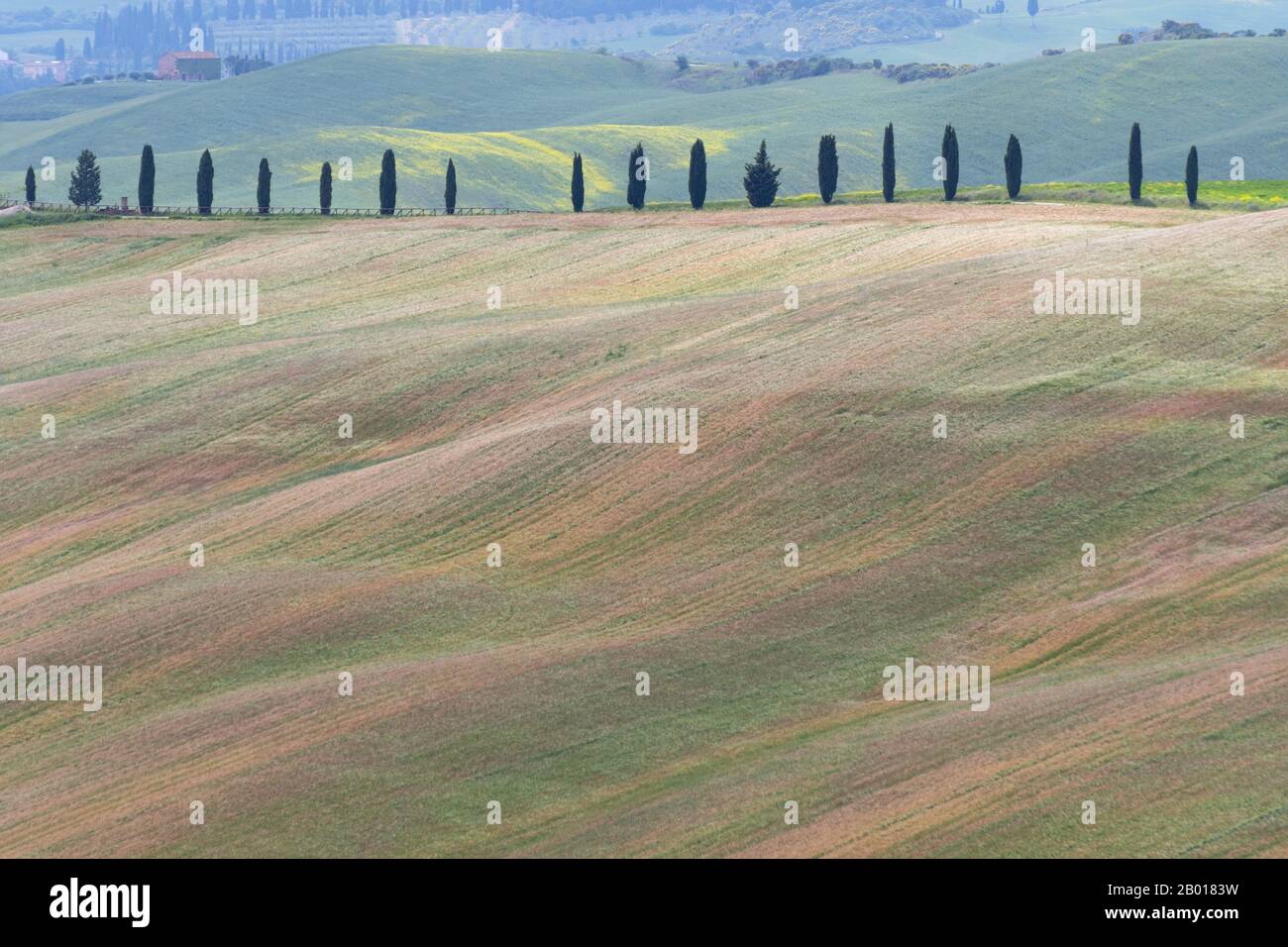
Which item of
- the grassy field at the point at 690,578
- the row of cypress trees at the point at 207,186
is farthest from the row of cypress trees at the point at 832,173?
the grassy field at the point at 690,578

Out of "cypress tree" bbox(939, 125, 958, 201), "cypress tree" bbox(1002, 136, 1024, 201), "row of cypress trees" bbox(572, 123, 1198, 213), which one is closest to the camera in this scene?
"cypress tree" bbox(1002, 136, 1024, 201)

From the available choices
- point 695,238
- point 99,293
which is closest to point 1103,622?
point 695,238

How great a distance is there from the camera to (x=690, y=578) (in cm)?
4747

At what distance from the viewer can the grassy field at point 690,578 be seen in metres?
36.8

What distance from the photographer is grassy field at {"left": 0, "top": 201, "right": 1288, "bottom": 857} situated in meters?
36.8

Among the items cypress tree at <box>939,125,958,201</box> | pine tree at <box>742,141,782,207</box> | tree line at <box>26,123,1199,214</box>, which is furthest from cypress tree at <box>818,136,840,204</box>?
cypress tree at <box>939,125,958,201</box>

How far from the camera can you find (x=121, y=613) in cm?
4838

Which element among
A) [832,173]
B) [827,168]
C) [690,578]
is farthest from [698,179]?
[690,578]

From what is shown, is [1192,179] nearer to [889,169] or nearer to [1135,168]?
[1135,168]

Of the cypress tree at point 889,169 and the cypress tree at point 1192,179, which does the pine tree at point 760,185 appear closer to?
the cypress tree at point 889,169

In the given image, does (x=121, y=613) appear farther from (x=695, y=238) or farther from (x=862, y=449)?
(x=695, y=238)

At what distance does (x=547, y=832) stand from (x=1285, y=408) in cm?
2771

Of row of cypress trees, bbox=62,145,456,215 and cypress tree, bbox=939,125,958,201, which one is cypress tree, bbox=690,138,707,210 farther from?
row of cypress trees, bbox=62,145,456,215

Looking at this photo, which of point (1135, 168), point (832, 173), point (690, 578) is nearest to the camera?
→ point (690, 578)
